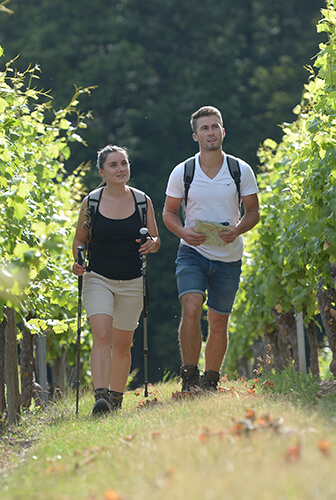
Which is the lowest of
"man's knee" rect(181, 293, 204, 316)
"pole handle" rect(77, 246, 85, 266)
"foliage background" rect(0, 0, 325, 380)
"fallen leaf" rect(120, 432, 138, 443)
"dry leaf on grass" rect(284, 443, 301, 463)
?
"fallen leaf" rect(120, 432, 138, 443)

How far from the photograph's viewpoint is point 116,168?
7.16 metres

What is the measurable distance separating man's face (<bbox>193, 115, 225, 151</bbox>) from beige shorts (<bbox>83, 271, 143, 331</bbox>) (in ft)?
3.96

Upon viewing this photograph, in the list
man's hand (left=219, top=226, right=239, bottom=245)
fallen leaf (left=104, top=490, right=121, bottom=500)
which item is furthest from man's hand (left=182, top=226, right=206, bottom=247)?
fallen leaf (left=104, top=490, right=121, bottom=500)

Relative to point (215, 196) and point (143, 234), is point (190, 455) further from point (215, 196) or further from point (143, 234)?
point (215, 196)

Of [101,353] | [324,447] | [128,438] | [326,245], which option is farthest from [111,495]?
[326,245]

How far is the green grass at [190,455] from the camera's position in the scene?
3240mm

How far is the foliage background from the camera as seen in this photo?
3378cm

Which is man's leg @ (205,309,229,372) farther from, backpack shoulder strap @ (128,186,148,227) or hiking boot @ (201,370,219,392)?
backpack shoulder strap @ (128,186,148,227)

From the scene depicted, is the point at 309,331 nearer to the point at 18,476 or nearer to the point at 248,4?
the point at 18,476

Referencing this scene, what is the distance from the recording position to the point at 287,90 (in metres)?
34.7

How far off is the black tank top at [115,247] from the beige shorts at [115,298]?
60 mm

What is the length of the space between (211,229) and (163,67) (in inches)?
1206

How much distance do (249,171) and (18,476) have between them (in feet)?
12.0

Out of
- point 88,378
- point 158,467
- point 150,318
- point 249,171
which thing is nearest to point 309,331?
point 249,171
